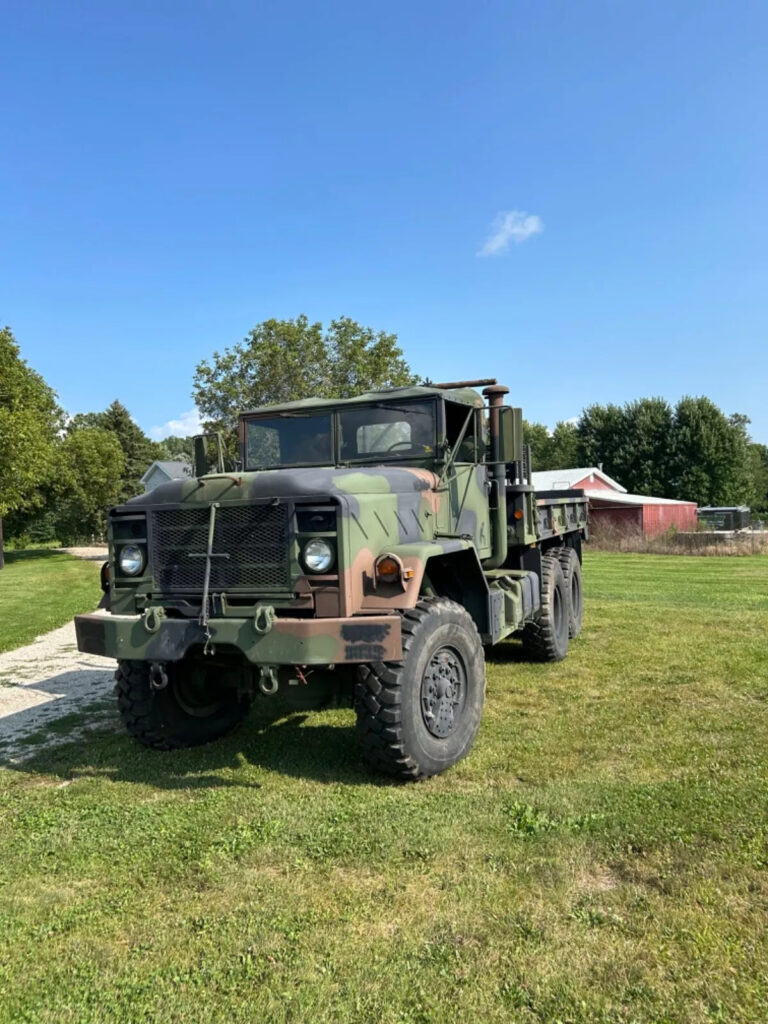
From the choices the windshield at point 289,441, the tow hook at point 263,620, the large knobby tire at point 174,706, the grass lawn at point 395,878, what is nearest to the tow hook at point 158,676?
the large knobby tire at point 174,706

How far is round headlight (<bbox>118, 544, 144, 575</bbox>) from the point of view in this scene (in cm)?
500

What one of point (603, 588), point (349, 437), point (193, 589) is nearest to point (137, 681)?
point (193, 589)

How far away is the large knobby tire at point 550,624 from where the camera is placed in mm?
7664

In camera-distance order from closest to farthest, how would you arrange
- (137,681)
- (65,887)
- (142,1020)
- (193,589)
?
(142,1020) < (65,887) < (193,589) < (137,681)

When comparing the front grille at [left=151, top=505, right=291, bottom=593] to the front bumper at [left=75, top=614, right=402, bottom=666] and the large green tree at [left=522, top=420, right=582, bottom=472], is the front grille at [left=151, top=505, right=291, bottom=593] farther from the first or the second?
the large green tree at [left=522, top=420, right=582, bottom=472]

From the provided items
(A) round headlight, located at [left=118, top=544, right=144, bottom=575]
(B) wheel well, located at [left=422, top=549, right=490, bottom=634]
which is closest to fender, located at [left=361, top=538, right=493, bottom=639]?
(B) wheel well, located at [left=422, top=549, right=490, bottom=634]

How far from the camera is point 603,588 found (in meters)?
15.5

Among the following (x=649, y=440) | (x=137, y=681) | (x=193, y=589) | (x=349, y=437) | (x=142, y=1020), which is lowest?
(x=142, y=1020)

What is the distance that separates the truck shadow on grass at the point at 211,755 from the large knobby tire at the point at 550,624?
2410 mm

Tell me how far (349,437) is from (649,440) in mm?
46230

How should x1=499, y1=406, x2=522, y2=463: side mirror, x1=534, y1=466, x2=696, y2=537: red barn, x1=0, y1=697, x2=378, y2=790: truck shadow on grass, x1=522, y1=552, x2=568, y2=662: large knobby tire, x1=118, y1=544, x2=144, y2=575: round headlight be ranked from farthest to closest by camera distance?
x1=534, y1=466, x2=696, y2=537: red barn < x1=522, y1=552, x2=568, y2=662: large knobby tire < x1=499, y1=406, x2=522, y2=463: side mirror < x1=118, y1=544, x2=144, y2=575: round headlight < x1=0, y1=697, x2=378, y2=790: truck shadow on grass

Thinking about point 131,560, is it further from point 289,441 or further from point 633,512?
point 633,512

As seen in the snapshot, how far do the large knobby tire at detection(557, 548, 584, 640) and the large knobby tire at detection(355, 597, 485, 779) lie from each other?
3.87 m

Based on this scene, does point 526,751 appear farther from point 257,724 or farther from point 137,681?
point 137,681
